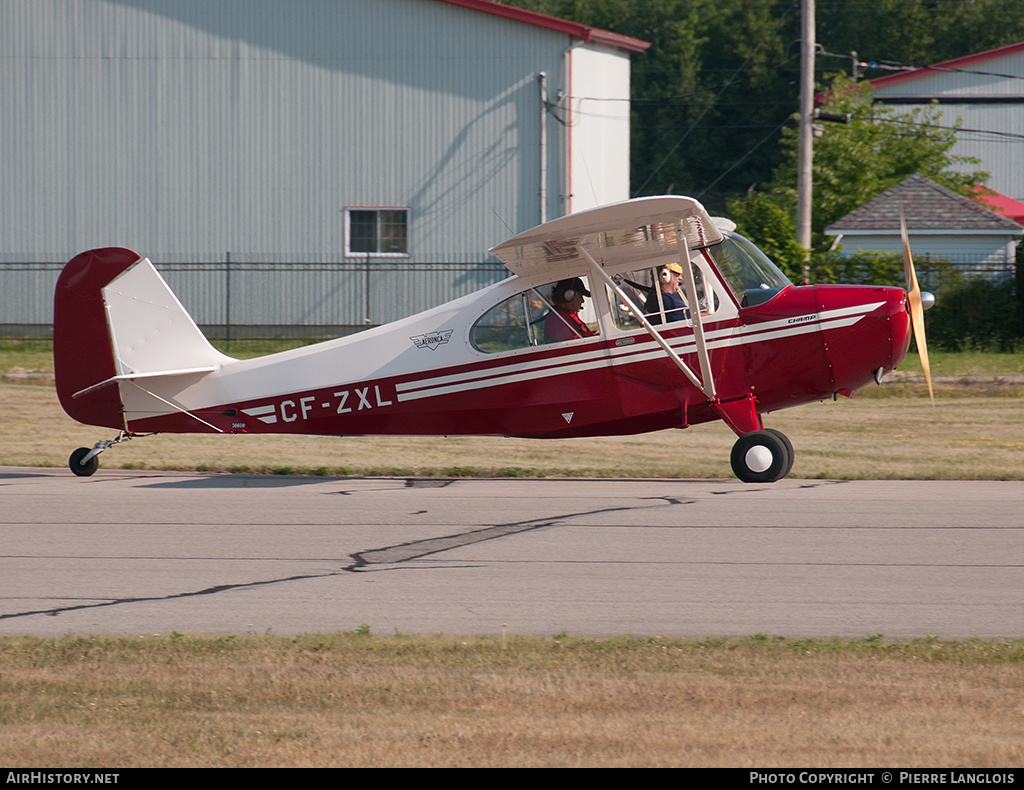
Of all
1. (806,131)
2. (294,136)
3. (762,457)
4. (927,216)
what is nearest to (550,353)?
(762,457)

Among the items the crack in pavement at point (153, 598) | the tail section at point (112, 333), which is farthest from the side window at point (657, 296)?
the crack in pavement at point (153, 598)

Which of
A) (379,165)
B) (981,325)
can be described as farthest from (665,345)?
(379,165)

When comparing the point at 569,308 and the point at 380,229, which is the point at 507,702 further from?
the point at 380,229

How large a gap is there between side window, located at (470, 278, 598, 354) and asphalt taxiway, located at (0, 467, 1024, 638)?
1.35 m

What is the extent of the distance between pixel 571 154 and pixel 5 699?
22055mm

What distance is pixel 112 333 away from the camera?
10.5m

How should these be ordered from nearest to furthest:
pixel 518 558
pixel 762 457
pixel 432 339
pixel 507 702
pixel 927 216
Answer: pixel 507 702 < pixel 518 558 < pixel 762 457 < pixel 432 339 < pixel 927 216

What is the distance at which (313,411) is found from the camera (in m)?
10.6

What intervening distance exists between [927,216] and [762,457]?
795 inches

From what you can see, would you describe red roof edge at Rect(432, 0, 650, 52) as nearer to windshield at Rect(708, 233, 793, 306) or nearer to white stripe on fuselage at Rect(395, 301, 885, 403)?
windshield at Rect(708, 233, 793, 306)

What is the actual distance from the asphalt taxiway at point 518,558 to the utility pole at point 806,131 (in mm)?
12503

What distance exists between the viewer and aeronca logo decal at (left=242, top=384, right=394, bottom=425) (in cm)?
1052

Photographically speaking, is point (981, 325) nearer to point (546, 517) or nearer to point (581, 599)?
point (546, 517)
